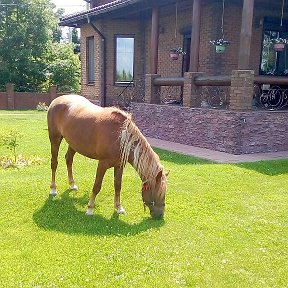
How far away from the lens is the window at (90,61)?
1768cm

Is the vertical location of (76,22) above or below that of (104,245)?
above

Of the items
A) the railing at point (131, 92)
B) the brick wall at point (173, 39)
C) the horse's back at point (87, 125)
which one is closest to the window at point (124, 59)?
the brick wall at point (173, 39)

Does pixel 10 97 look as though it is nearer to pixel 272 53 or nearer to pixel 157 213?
pixel 272 53

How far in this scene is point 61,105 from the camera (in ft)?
17.9

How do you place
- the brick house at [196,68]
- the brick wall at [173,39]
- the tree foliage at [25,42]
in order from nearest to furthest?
the brick house at [196,68]
the brick wall at [173,39]
the tree foliage at [25,42]

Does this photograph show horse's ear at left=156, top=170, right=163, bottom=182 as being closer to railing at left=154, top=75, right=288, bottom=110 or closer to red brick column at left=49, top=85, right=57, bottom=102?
railing at left=154, top=75, right=288, bottom=110

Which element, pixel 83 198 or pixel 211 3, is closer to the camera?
pixel 83 198

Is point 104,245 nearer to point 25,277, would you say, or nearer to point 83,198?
point 25,277

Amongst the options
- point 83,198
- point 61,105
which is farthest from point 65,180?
point 61,105

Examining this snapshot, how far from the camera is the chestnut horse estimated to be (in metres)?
4.45

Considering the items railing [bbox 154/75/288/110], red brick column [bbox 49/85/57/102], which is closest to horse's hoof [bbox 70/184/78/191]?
railing [bbox 154/75/288/110]

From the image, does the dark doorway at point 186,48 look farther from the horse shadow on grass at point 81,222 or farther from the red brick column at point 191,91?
the horse shadow on grass at point 81,222

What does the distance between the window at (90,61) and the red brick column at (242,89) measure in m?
10.0

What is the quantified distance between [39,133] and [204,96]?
5567 millimetres
